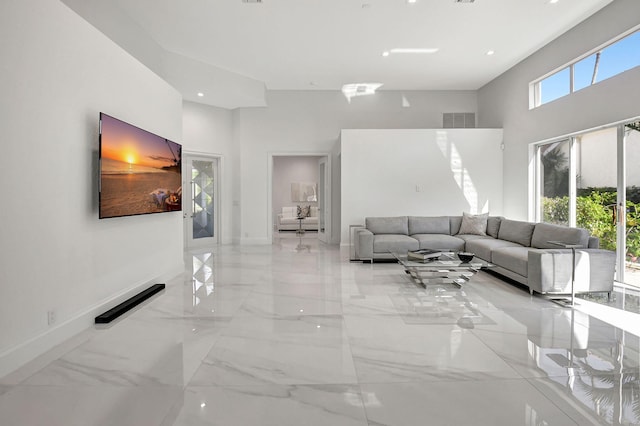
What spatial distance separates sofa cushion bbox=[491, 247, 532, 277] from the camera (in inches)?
175

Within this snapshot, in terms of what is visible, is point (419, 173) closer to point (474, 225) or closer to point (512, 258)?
point (474, 225)

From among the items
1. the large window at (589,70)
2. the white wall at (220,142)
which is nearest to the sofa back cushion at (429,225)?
the large window at (589,70)

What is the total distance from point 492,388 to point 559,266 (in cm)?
261

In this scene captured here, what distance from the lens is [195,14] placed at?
5078 millimetres

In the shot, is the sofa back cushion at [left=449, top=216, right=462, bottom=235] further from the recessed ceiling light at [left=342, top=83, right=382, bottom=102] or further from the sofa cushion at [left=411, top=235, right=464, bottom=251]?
the recessed ceiling light at [left=342, top=83, right=382, bottom=102]

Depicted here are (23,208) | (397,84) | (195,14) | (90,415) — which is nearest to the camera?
(90,415)

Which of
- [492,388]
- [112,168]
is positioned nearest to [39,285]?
[112,168]

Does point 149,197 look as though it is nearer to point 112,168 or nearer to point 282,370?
point 112,168

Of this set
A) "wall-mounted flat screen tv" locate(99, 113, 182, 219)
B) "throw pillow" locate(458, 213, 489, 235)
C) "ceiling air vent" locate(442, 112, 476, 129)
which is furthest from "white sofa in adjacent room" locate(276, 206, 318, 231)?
"wall-mounted flat screen tv" locate(99, 113, 182, 219)

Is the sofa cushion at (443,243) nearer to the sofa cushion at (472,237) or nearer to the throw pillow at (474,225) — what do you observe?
the sofa cushion at (472,237)

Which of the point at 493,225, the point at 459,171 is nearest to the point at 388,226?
the point at 493,225

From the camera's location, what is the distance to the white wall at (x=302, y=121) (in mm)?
8773

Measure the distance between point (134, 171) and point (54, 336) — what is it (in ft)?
5.80

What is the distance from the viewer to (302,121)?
347 inches
